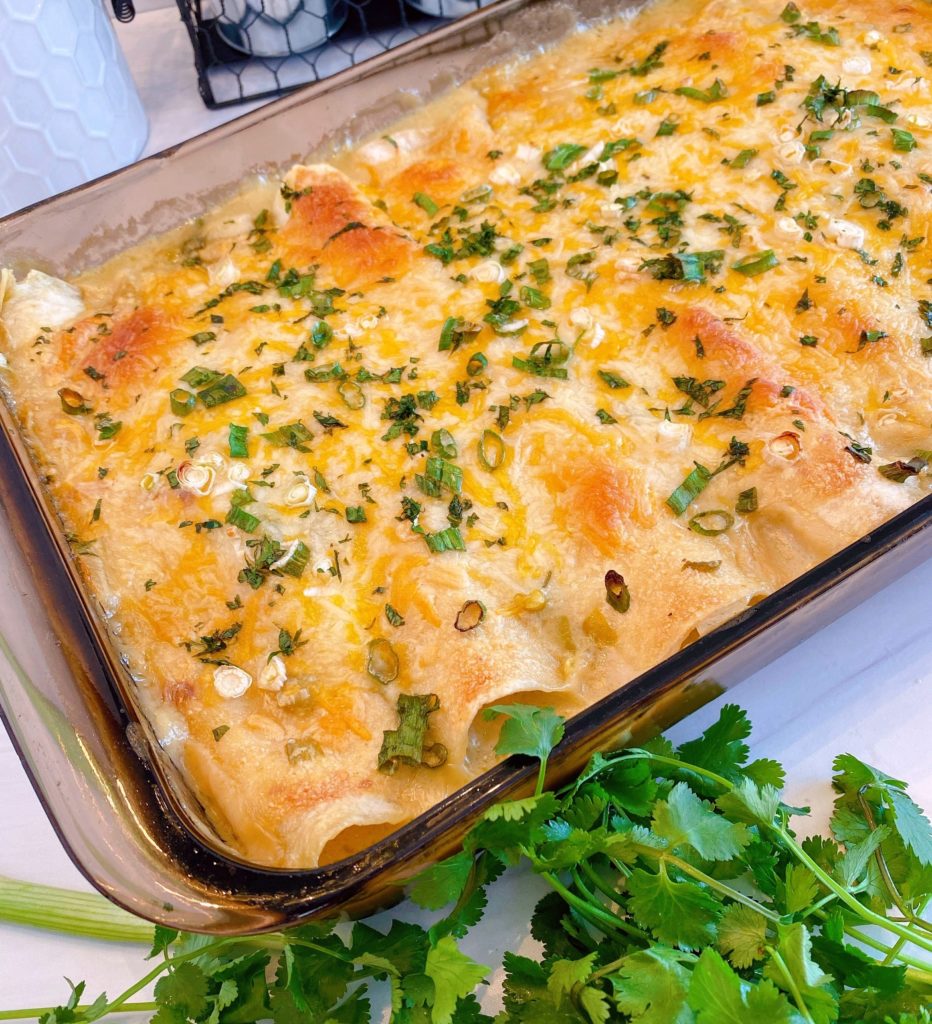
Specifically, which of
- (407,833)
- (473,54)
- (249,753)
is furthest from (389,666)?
(473,54)

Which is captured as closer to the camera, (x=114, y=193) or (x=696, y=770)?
(x=696, y=770)

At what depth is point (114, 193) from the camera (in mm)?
1812

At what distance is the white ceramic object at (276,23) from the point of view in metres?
2.39

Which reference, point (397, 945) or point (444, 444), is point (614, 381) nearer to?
point (444, 444)

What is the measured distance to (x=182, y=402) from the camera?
156 centimetres

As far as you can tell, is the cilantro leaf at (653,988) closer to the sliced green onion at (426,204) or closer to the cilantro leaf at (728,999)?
the cilantro leaf at (728,999)

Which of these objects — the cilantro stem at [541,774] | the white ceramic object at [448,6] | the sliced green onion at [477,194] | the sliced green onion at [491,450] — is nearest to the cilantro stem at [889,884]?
the cilantro stem at [541,774]

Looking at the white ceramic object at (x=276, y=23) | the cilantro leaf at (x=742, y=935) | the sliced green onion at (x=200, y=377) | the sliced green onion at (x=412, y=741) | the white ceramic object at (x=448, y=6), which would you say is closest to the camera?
the cilantro leaf at (x=742, y=935)

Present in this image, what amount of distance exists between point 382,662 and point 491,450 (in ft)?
1.24

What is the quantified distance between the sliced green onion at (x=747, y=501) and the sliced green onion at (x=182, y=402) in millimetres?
882

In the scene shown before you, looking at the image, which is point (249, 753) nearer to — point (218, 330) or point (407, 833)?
point (407, 833)

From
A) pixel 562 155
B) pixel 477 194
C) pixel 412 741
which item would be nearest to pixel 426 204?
pixel 477 194

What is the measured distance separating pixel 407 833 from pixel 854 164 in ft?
4.79

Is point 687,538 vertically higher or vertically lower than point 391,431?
lower
